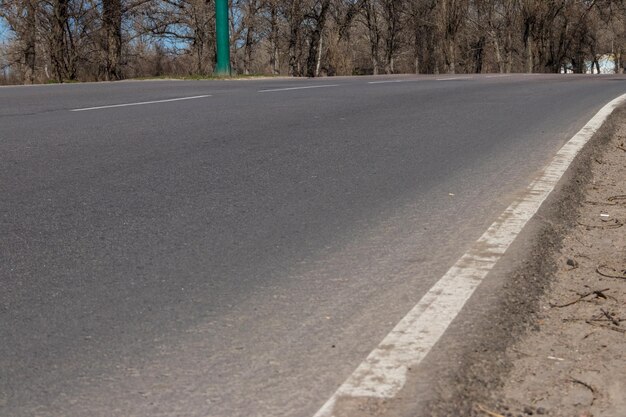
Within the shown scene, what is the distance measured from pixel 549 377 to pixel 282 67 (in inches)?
2116

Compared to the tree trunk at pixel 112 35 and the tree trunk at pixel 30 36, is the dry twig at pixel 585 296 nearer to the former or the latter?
the tree trunk at pixel 112 35

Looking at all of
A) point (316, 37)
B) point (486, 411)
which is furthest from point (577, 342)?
point (316, 37)

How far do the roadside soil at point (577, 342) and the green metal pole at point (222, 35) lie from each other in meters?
18.3

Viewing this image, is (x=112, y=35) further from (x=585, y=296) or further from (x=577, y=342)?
(x=577, y=342)

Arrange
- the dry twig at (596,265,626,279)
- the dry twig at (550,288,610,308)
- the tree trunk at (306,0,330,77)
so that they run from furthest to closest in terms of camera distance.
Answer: the tree trunk at (306,0,330,77) < the dry twig at (596,265,626,279) < the dry twig at (550,288,610,308)

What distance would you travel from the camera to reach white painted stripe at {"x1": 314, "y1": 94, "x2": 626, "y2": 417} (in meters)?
2.54

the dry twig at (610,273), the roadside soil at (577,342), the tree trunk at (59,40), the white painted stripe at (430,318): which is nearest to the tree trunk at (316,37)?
the tree trunk at (59,40)

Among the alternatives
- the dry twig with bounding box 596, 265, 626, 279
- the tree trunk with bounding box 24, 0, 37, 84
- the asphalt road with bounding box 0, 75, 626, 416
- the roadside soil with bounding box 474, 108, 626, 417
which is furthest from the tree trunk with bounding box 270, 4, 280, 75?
the dry twig with bounding box 596, 265, 626, 279

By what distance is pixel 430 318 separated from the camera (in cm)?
312

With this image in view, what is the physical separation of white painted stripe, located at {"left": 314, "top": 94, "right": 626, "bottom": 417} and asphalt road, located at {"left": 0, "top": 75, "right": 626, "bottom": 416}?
2.2 inches

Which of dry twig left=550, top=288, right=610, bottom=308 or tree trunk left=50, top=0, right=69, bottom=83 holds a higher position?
tree trunk left=50, top=0, right=69, bottom=83

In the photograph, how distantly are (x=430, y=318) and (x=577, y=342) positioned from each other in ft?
1.70

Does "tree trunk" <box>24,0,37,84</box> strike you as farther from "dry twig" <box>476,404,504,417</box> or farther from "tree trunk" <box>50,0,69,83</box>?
"dry twig" <box>476,404,504,417</box>

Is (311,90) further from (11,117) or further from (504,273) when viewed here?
(504,273)
